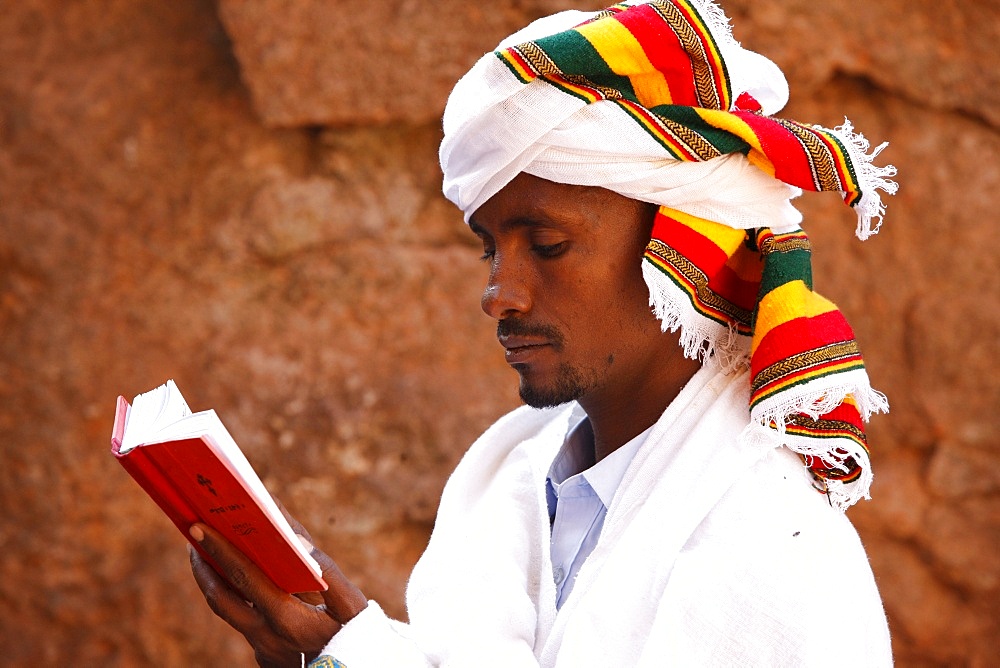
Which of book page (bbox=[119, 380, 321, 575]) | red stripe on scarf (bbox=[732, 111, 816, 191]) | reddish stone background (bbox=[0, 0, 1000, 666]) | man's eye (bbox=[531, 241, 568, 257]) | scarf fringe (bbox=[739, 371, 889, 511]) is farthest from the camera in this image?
reddish stone background (bbox=[0, 0, 1000, 666])

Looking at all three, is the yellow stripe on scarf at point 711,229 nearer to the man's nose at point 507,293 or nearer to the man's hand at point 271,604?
the man's nose at point 507,293

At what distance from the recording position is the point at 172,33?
4199 millimetres

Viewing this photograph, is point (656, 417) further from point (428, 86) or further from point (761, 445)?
point (428, 86)

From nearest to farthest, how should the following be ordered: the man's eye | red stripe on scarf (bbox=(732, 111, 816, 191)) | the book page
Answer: the book page < red stripe on scarf (bbox=(732, 111, 816, 191)) < the man's eye

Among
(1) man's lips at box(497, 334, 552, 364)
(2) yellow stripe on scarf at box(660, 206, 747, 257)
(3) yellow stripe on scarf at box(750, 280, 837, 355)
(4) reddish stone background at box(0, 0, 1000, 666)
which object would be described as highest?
(2) yellow stripe on scarf at box(660, 206, 747, 257)

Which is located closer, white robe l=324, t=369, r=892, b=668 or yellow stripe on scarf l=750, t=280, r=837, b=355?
white robe l=324, t=369, r=892, b=668

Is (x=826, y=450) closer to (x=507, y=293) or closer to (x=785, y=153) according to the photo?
(x=785, y=153)

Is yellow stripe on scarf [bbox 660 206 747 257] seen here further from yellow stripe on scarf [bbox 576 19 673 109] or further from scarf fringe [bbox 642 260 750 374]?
yellow stripe on scarf [bbox 576 19 673 109]

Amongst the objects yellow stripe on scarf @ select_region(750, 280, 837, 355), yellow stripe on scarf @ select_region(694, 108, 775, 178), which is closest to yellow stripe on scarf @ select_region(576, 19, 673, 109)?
yellow stripe on scarf @ select_region(694, 108, 775, 178)

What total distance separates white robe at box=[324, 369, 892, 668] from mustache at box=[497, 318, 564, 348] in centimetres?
26

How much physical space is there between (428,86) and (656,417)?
233 cm

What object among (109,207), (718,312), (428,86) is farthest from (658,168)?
(109,207)

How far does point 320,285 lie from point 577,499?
2.19 meters

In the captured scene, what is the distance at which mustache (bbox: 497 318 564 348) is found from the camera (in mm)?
2018
